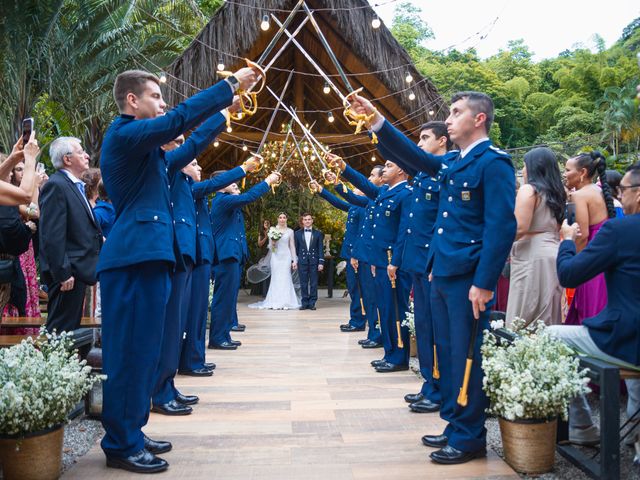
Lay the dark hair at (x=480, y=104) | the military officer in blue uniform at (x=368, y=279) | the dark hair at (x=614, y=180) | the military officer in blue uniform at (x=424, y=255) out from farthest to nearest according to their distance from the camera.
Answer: the military officer in blue uniform at (x=368, y=279)
the dark hair at (x=614, y=180)
the military officer in blue uniform at (x=424, y=255)
the dark hair at (x=480, y=104)

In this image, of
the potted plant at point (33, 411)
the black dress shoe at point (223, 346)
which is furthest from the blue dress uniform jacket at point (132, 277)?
the black dress shoe at point (223, 346)

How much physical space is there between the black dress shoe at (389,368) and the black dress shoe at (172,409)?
187 cm

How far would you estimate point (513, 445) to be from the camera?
287 cm

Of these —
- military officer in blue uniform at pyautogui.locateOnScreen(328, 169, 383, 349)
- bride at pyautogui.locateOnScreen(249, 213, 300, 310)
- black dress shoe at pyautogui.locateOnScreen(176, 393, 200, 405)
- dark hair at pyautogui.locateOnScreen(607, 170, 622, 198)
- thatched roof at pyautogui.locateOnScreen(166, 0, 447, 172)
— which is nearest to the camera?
black dress shoe at pyautogui.locateOnScreen(176, 393, 200, 405)

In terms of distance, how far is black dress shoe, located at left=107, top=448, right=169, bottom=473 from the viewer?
9.21 feet

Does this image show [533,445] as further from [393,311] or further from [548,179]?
[393,311]

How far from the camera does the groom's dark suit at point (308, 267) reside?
10.5 m

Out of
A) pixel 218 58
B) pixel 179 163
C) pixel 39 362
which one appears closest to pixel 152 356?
pixel 39 362

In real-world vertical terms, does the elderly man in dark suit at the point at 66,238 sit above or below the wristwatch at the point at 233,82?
below

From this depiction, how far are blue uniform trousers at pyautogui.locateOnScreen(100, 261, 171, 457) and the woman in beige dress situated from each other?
2138mm

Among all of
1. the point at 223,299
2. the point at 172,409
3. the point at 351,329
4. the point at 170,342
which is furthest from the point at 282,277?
the point at 170,342

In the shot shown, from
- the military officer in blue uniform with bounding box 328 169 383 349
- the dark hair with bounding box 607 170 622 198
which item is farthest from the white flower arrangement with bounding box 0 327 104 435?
the dark hair with bounding box 607 170 622 198

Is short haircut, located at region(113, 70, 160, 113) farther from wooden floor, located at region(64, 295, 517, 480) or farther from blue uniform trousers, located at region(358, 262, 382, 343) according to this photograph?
blue uniform trousers, located at region(358, 262, 382, 343)

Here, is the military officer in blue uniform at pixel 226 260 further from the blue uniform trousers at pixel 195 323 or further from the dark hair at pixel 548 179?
the dark hair at pixel 548 179
